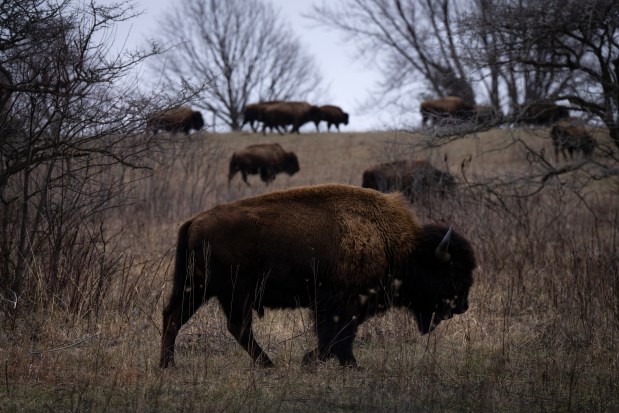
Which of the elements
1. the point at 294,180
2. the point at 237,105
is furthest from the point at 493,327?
the point at 237,105

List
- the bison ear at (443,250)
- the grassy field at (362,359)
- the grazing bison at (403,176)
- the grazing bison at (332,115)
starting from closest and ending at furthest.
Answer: the grassy field at (362,359) → the bison ear at (443,250) → the grazing bison at (403,176) → the grazing bison at (332,115)

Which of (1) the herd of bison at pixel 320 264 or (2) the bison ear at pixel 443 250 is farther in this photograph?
(2) the bison ear at pixel 443 250

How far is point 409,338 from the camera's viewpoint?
6.98 m

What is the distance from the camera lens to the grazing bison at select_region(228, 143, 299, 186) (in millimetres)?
32500

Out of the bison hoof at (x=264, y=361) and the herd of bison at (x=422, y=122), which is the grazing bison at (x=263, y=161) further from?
the bison hoof at (x=264, y=361)

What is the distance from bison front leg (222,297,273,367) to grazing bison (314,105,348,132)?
158ft

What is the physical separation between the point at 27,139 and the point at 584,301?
591 centimetres

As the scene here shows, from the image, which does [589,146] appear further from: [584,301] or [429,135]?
[584,301]

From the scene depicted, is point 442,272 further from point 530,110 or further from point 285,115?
point 285,115

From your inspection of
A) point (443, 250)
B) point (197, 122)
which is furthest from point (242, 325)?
point (197, 122)

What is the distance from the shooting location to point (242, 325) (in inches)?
253

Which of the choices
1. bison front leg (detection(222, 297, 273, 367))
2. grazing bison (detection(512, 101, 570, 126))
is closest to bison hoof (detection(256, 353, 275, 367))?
bison front leg (detection(222, 297, 273, 367))

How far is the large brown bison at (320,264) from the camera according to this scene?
6.47m

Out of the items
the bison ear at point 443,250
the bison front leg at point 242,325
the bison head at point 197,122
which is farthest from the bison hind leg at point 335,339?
the bison head at point 197,122
